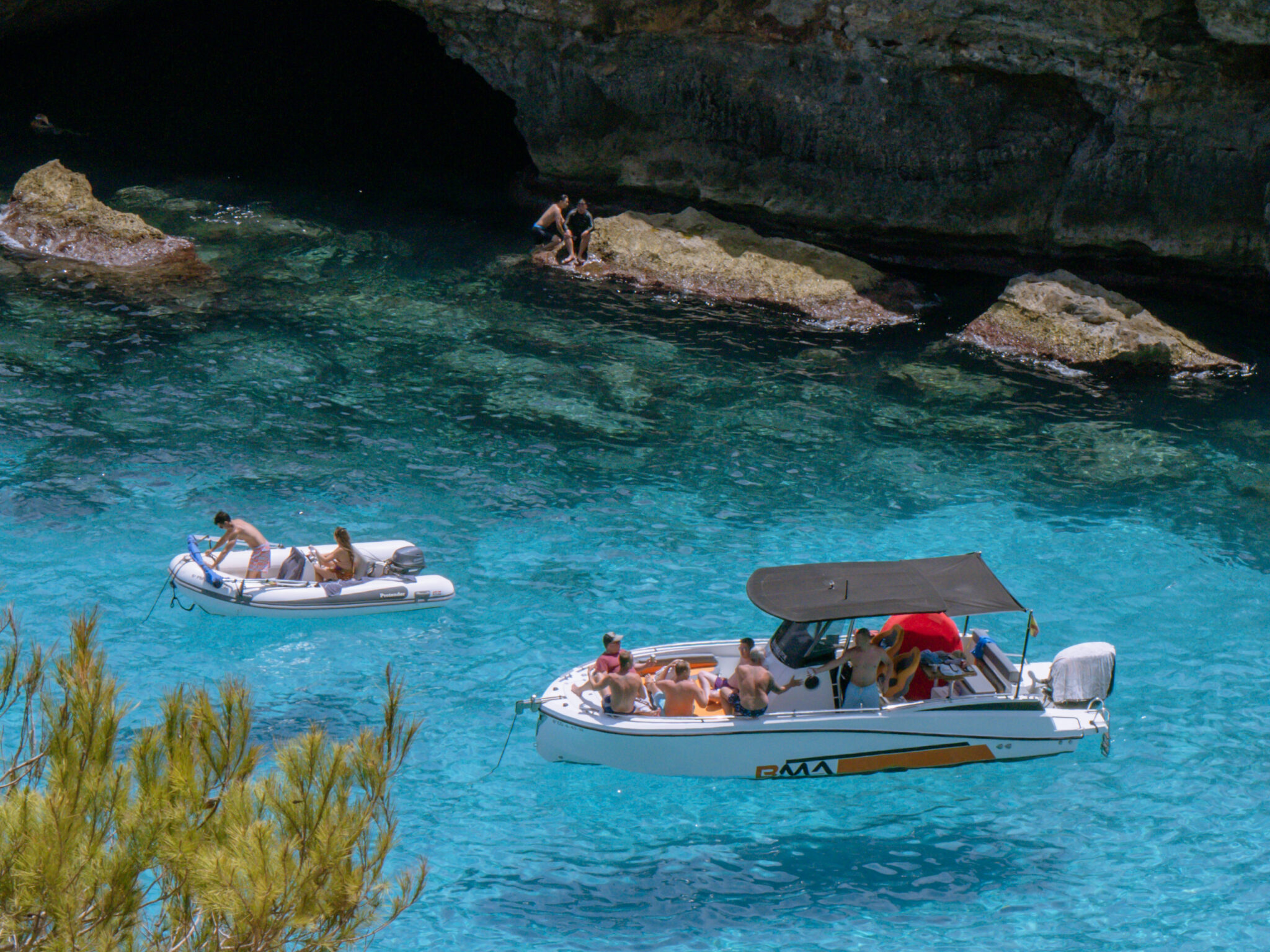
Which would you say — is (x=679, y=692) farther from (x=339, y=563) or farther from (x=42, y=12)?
(x=42, y=12)

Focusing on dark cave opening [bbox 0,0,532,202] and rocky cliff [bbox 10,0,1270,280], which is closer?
rocky cliff [bbox 10,0,1270,280]

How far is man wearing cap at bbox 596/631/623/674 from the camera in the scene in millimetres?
11828

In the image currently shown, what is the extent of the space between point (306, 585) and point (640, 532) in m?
4.56

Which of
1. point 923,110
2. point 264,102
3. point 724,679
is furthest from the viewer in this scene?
point 264,102

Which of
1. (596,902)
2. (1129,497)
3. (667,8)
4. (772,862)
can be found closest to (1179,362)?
(1129,497)

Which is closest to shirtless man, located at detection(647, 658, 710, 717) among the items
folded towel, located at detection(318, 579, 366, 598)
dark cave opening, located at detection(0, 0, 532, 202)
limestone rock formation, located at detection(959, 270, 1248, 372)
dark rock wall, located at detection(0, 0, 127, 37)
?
folded towel, located at detection(318, 579, 366, 598)

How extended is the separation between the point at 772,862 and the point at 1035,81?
57.9 feet

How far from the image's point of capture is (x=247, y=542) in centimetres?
1439

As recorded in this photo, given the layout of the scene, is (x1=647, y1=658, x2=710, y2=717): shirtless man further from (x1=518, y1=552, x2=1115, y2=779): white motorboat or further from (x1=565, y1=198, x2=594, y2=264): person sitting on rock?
(x1=565, y1=198, x2=594, y2=264): person sitting on rock

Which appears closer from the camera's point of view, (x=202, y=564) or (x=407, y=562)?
(x=202, y=564)

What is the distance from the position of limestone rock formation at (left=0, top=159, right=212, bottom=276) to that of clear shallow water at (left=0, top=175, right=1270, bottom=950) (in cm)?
105

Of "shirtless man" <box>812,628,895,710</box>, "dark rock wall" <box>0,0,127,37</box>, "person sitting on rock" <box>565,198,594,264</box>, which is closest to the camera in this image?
"shirtless man" <box>812,628,895,710</box>

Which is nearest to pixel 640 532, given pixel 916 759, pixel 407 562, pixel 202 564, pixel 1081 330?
pixel 407 562

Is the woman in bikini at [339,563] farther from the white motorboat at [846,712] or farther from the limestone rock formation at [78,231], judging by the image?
the limestone rock formation at [78,231]
